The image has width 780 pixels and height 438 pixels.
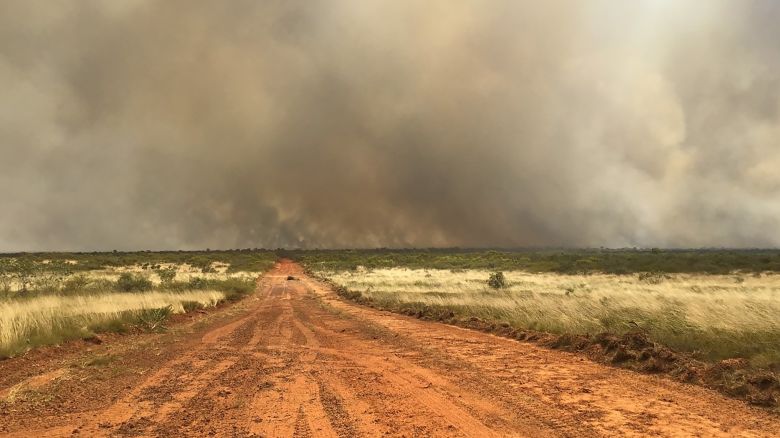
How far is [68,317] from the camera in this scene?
15359 mm

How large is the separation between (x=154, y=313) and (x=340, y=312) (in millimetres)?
8281

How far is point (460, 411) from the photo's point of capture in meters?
6.73

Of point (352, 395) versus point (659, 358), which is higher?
point (659, 358)

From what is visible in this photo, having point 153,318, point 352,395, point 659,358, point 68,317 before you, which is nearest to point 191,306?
point 153,318

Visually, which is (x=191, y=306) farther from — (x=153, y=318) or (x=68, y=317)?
(x=68, y=317)

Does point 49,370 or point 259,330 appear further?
point 259,330

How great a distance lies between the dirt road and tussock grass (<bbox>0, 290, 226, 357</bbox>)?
1437 mm

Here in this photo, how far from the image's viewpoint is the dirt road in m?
6.10

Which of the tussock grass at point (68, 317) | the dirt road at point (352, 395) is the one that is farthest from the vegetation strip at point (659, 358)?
the tussock grass at point (68, 317)

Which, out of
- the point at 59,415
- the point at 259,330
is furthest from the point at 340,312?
the point at 59,415

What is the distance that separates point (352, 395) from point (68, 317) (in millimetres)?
12841

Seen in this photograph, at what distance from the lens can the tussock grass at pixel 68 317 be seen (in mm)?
12047

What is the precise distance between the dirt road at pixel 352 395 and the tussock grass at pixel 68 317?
1.44 m

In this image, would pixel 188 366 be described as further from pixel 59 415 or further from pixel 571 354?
pixel 571 354
